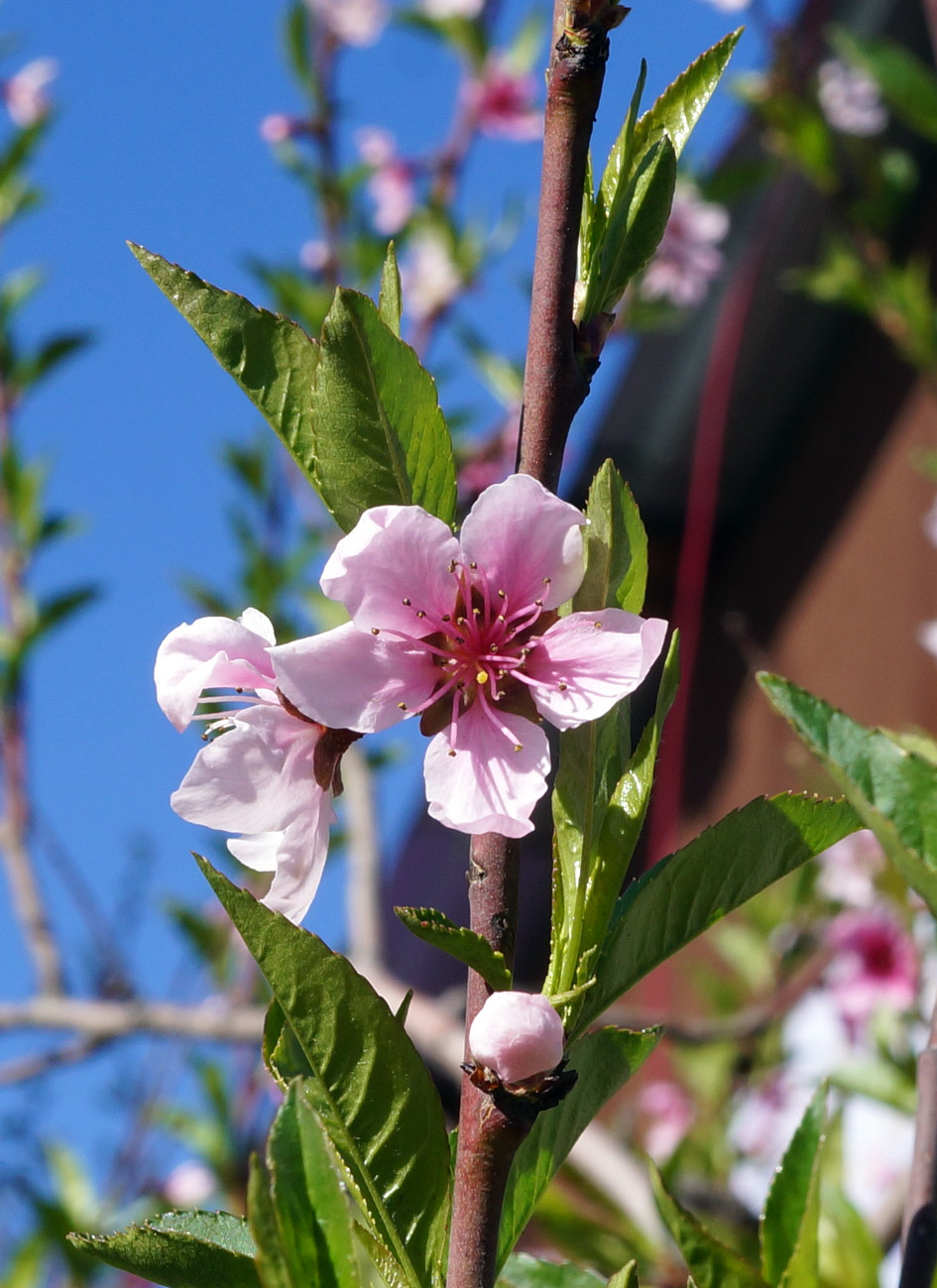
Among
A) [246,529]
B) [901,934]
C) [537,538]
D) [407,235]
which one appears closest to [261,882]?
[246,529]

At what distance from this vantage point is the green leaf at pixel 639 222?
60 cm

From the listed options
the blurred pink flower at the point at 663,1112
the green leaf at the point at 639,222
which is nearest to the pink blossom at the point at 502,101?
the blurred pink flower at the point at 663,1112

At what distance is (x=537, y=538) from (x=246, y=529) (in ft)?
7.16

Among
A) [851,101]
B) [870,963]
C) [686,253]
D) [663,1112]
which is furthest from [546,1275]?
[851,101]

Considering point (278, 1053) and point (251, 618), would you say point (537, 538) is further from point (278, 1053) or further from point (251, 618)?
point (278, 1053)

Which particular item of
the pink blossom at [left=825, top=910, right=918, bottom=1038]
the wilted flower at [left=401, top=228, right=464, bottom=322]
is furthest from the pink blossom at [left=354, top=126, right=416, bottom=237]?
the pink blossom at [left=825, top=910, right=918, bottom=1038]

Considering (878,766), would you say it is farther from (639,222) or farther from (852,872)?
(852,872)

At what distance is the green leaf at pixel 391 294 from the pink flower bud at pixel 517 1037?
1.01 ft

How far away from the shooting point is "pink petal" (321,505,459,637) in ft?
1.87

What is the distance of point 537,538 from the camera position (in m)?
0.59

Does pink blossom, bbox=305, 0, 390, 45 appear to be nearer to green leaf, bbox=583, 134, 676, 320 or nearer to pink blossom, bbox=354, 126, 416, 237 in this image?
pink blossom, bbox=354, 126, 416, 237

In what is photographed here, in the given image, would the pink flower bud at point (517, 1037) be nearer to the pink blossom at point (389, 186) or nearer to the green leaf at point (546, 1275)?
the green leaf at point (546, 1275)

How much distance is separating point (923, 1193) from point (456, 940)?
0.25 m

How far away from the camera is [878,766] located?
1.62 ft
